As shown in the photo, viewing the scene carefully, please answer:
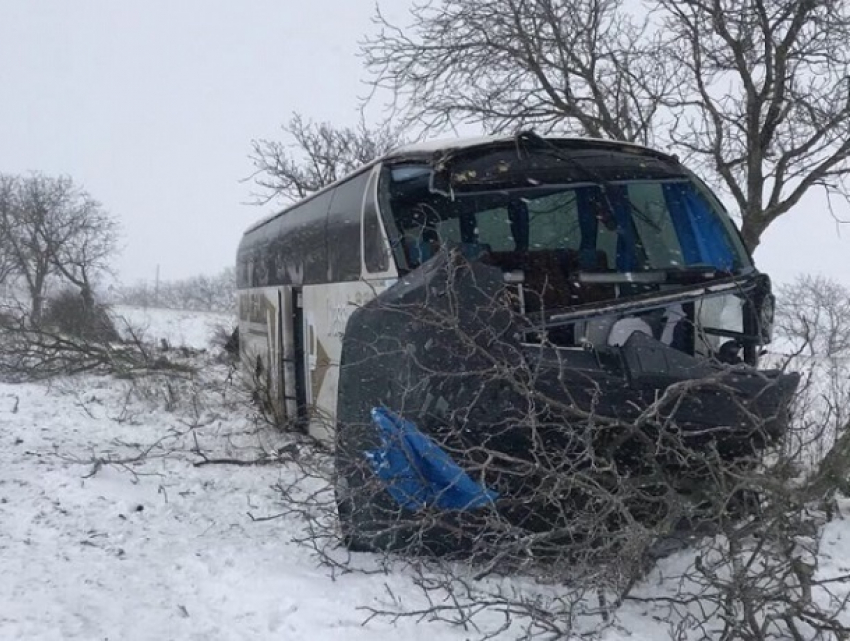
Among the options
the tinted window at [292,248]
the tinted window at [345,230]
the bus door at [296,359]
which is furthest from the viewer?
the bus door at [296,359]

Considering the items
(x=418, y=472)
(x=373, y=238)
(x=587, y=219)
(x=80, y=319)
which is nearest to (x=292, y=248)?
(x=373, y=238)

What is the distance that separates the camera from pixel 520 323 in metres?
4.37

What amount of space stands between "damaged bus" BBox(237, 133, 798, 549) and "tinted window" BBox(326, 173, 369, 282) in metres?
0.04

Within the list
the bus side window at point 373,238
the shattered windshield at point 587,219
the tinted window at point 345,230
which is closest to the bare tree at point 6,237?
the tinted window at point 345,230

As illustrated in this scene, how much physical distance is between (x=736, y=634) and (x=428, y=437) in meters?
1.74

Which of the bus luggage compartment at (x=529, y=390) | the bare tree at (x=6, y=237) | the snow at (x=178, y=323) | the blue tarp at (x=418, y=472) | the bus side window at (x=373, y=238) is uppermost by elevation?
the bare tree at (x=6, y=237)

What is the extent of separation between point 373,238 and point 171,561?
2.70 metres

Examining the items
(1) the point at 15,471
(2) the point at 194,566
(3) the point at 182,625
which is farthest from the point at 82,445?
(3) the point at 182,625

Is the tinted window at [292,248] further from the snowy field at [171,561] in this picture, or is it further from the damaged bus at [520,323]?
the snowy field at [171,561]

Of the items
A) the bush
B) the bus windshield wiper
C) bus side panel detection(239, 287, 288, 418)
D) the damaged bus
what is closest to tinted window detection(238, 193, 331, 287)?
the damaged bus

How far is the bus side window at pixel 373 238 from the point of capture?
5.90 meters

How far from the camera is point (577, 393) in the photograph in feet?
14.3

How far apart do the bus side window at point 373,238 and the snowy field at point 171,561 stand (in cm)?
198

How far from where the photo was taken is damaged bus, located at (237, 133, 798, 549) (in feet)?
14.0
